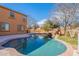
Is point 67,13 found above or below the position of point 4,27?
above

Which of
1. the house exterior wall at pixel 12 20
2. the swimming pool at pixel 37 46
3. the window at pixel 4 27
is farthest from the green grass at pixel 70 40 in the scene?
the window at pixel 4 27

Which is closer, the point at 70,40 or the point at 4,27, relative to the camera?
the point at 70,40

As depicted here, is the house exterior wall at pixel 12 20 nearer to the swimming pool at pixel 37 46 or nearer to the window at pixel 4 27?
the window at pixel 4 27

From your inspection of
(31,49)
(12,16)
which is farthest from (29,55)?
(12,16)

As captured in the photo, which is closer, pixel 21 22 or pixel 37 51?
pixel 37 51

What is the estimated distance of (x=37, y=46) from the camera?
4348 millimetres

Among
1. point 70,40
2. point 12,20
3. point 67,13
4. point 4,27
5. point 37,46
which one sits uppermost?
point 67,13

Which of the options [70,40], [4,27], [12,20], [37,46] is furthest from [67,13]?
[4,27]

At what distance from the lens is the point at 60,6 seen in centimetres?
427

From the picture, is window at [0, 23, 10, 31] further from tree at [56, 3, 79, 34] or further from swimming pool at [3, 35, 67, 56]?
tree at [56, 3, 79, 34]

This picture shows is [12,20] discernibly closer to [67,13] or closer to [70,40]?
[67,13]

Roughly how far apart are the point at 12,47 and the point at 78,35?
1572 millimetres

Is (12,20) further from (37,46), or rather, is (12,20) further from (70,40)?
(70,40)

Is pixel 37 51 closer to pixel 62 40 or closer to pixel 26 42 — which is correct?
pixel 26 42
